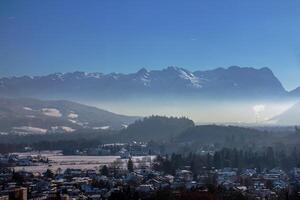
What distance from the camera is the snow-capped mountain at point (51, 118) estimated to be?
354 ft

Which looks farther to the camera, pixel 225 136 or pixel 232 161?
pixel 225 136

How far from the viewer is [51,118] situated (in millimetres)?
120938

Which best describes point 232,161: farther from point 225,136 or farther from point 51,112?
point 51,112

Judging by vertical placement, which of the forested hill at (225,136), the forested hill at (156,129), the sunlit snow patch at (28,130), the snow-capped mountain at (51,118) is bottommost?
the forested hill at (225,136)

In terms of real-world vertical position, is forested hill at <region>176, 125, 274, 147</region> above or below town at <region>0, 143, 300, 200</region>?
above

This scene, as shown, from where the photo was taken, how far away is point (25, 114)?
12369 centimetres

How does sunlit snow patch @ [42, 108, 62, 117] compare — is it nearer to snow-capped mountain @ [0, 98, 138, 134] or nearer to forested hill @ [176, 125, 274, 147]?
snow-capped mountain @ [0, 98, 138, 134]

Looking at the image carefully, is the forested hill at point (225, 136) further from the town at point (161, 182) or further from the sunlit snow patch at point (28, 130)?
the sunlit snow patch at point (28, 130)

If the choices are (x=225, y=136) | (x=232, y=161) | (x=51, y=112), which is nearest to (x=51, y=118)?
(x=51, y=112)

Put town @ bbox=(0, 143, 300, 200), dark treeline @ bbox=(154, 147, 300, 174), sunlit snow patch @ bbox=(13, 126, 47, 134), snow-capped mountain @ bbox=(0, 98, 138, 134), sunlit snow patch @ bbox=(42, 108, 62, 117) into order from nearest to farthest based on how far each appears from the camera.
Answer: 1. town @ bbox=(0, 143, 300, 200)
2. dark treeline @ bbox=(154, 147, 300, 174)
3. sunlit snow patch @ bbox=(13, 126, 47, 134)
4. snow-capped mountain @ bbox=(0, 98, 138, 134)
5. sunlit snow patch @ bbox=(42, 108, 62, 117)

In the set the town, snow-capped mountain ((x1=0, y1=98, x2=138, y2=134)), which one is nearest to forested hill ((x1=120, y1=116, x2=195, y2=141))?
snow-capped mountain ((x1=0, y1=98, x2=138, y2=134))

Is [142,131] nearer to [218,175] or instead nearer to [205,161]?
[205,161]

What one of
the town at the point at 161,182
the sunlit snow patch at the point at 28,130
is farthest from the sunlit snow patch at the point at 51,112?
the town at the point at 161,182

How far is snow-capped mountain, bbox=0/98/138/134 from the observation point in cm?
10794
